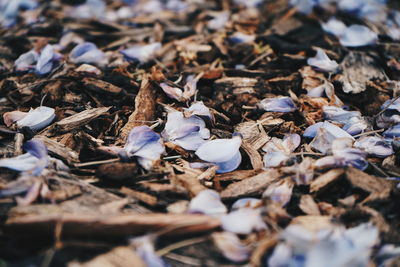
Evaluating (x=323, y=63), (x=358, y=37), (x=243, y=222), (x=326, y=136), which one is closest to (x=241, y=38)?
(x=323, y=63)

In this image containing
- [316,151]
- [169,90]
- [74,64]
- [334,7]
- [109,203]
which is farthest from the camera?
[334,7]

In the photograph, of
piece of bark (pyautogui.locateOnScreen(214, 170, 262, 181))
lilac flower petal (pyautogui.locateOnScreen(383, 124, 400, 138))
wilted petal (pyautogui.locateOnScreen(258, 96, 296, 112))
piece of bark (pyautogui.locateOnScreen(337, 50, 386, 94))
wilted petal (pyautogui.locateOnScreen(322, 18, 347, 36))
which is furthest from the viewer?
wilted petal (pyautogui.locateOnScreen(322, 18, 347, 36))

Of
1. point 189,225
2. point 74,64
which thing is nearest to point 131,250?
point 189,225

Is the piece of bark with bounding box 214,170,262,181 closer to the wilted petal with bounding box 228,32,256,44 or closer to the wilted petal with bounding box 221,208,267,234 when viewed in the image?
the wilted petal with bounding box 221,208,267,234

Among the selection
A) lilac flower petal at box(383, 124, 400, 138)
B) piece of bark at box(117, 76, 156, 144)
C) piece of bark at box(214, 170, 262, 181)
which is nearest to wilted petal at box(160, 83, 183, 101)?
piece of bark at box(117, 76, 156, 144)

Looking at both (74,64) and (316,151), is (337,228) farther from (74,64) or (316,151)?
(74,64)

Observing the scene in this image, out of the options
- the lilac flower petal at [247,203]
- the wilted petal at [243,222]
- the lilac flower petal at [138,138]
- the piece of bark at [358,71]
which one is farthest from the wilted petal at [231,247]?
the piece of bark at [358,71]
